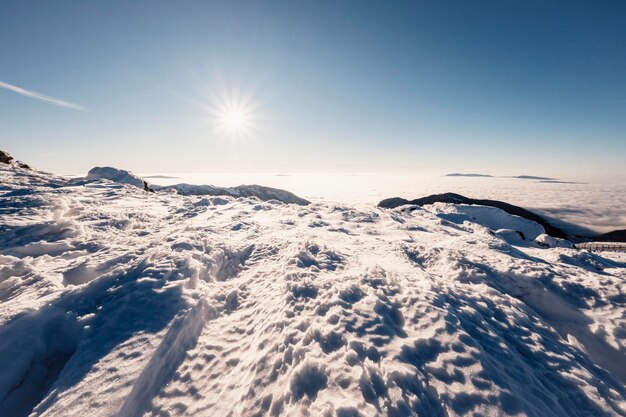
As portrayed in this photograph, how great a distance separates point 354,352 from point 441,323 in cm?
246

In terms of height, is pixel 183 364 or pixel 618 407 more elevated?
pixel 183 364

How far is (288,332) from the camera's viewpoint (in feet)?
19.6

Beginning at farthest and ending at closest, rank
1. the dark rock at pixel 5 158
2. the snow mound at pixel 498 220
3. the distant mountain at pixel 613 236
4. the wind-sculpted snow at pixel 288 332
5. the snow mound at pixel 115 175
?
1. the distant mountain at pixel 613 236
2. the snow mound at pixel 498 220
3. the snow mound at pixel 115 175
4. the dark rock at pixel 5 158
5. the wind-sculpted snow at pixel 288 332

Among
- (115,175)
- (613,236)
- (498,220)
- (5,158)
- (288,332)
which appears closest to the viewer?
(288,332)

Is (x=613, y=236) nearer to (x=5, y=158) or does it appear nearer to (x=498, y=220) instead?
(x=498, y=220)

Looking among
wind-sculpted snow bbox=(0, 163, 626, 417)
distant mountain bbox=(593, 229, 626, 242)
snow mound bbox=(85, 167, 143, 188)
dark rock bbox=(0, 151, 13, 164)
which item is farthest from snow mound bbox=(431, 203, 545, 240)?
distant mountain bbox=(593, 229, 626, 242)

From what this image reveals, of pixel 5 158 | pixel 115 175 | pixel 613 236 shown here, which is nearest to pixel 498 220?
pixel 115 175

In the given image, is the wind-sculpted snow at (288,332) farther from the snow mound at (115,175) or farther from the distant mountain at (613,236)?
the distant mountain at (613,236)

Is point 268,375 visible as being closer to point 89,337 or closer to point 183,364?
point 183,364

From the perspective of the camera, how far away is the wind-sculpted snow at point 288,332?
4.42 m

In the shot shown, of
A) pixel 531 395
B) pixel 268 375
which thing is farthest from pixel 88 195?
pixel 531 395

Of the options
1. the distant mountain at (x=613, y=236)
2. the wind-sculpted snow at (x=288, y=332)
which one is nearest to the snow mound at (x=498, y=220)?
the wind-sculpted snow at (x=288, y=332)

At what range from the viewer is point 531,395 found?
180 inches

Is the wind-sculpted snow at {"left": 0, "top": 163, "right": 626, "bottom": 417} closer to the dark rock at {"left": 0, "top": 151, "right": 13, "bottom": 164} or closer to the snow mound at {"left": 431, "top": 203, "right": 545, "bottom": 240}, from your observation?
the dark rock at {"left": 0, "top": 151, "right": 13, "bottom": 164}
